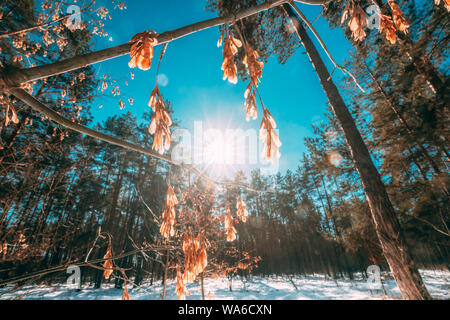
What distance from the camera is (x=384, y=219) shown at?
239 centimetres

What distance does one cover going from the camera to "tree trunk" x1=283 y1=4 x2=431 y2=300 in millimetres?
2133

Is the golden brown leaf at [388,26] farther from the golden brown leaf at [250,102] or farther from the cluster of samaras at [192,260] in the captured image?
the cluster of samaras at [192,260]

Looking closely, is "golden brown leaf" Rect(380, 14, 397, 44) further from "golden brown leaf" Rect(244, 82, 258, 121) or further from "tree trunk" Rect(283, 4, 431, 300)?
"golden brown leaf" Rect(244, 82, 258, 121)

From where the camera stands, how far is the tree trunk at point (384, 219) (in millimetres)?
2133

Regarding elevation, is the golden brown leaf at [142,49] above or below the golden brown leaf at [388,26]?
below

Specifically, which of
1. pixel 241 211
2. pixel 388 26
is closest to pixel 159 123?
pixel 241 211

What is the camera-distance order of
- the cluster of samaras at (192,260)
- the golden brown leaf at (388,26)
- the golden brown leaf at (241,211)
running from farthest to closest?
the golden brown leaf at (241,211) < the cluster of samaras at (192,260) < the golden brown leaf at (388,26)

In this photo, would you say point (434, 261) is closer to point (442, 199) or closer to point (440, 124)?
point (442, 199)

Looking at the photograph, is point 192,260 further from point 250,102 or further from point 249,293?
point 249,293

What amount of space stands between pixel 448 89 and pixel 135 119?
24.8m

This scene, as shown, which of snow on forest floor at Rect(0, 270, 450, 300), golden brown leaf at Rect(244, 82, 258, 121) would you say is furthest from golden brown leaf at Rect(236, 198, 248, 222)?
snow on forest floor at Rect(0, 270, 450, 300)

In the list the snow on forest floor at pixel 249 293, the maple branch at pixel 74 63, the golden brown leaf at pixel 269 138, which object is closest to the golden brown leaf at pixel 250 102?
the golden brown leaf at pixel 269 138

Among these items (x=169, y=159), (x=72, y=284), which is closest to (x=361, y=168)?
(x=169, y=159)

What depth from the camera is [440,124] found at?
20.9 feet
